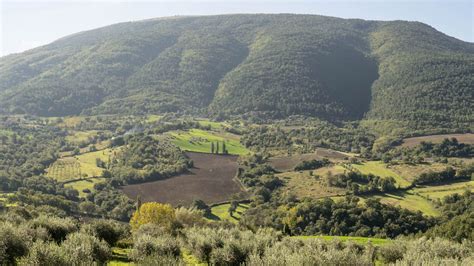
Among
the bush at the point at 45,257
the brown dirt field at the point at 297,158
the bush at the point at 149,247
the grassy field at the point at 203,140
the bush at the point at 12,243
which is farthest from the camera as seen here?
the grassy field at the point at 203,140

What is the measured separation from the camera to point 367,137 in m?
179

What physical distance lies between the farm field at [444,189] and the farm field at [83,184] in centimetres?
8457

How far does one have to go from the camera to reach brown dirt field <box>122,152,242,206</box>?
109 metres

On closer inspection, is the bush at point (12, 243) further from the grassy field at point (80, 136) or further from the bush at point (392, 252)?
the grassy field at point (80, 136)

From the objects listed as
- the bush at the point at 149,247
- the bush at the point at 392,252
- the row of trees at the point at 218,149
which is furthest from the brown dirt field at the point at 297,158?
the bush at the point at 149,247

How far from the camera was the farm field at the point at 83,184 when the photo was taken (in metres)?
108

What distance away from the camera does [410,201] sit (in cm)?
9494

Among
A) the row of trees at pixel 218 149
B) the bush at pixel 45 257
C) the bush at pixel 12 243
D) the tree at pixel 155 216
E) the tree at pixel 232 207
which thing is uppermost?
the bush at pixel 45 257

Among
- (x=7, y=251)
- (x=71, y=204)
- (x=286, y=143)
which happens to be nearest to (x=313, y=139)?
(x=286, y=143)

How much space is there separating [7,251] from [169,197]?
8985cm

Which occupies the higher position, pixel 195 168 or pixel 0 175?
pixel 0 175

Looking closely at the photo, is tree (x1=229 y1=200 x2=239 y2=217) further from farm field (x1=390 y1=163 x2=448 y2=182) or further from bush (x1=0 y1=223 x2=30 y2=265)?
bush (x1=0 y1=223 x2=30 y2=265)

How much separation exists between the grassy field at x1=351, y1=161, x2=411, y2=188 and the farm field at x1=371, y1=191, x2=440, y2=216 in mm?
7048

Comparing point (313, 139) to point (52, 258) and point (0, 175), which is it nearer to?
point (0, 175)
